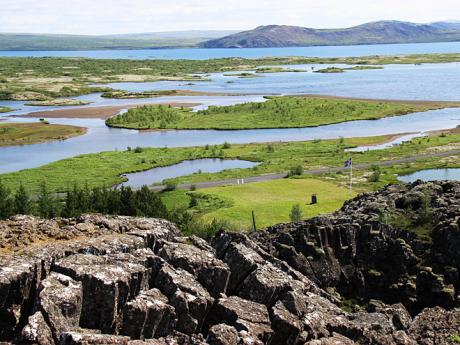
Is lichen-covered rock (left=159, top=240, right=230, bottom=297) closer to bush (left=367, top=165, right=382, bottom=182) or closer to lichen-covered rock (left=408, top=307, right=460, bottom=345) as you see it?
lichen-covered rock (left=408, top=307, right=460, bottom=345)

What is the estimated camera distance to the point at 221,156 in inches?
5074

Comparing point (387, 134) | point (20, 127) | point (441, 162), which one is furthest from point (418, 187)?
point (20, 127)

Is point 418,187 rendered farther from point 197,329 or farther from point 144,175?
point 144,175

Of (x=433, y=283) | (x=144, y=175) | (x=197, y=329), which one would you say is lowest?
Result: (x=144, y=175)

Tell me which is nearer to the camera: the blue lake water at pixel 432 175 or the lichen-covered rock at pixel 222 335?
the lichen-covered rock at pixel 222 335

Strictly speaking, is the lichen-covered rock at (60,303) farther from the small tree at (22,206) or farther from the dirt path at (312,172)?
the dirt path at (312,172)

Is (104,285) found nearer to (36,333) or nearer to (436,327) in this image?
(36,333)

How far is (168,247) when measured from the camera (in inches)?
1233

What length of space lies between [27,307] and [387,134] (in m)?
138

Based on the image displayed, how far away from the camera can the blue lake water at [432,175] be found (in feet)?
341

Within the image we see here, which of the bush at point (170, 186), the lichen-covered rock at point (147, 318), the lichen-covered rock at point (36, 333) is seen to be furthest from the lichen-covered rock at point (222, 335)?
the bush at point (170, 186)

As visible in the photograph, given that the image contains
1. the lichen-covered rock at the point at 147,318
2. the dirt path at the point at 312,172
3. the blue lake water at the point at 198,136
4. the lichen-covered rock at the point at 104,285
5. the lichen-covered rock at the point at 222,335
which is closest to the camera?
the lichen-covered rock at the point at 222,335

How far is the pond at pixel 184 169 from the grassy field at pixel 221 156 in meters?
1.88

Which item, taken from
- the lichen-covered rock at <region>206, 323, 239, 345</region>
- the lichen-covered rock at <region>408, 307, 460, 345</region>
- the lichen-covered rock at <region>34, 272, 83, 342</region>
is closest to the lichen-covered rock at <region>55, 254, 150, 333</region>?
the lichen-covered rock at <region>34, 272, 83, 342</region>
